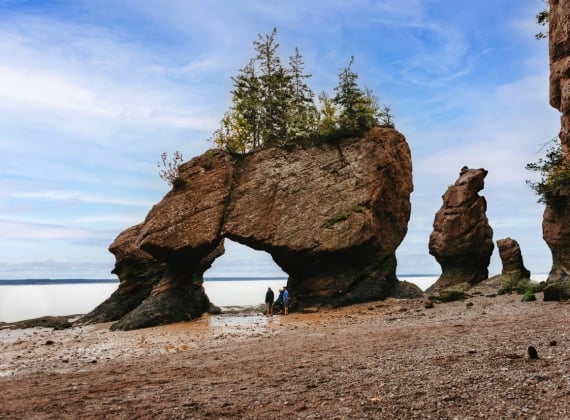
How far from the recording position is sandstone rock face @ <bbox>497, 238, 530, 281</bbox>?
47.0m

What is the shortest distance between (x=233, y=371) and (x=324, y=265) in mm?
25598

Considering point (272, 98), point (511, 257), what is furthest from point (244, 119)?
point (511, 257)

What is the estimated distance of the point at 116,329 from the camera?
114 ft

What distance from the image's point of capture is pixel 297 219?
38781mm

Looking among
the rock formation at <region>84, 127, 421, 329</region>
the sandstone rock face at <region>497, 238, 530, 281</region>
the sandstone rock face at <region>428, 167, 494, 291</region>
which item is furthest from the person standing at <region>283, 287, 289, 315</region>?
the sandstone rock face at <region>497, 238, 530, 281</region>

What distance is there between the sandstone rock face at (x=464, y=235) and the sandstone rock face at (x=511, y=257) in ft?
4.36

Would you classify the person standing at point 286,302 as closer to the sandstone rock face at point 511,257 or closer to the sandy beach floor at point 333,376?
the sandy beach floor at point 333,376

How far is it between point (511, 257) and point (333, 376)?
40141mm

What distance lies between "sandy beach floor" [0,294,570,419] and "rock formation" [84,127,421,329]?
47.8 feet

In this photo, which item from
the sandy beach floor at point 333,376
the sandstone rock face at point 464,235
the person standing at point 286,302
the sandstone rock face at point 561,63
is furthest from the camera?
the sandstone rock face at point 464,235

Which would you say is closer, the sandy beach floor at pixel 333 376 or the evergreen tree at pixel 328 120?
the sandy beach floor at pixel 333 376

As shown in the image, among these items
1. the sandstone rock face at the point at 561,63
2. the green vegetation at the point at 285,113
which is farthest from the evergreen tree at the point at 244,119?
the sandstone rock face at the point at 561,63

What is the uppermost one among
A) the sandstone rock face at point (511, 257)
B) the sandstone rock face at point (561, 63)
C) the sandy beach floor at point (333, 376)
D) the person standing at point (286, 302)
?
the sandstone rock face at point (561, 63)

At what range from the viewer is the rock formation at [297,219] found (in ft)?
124
